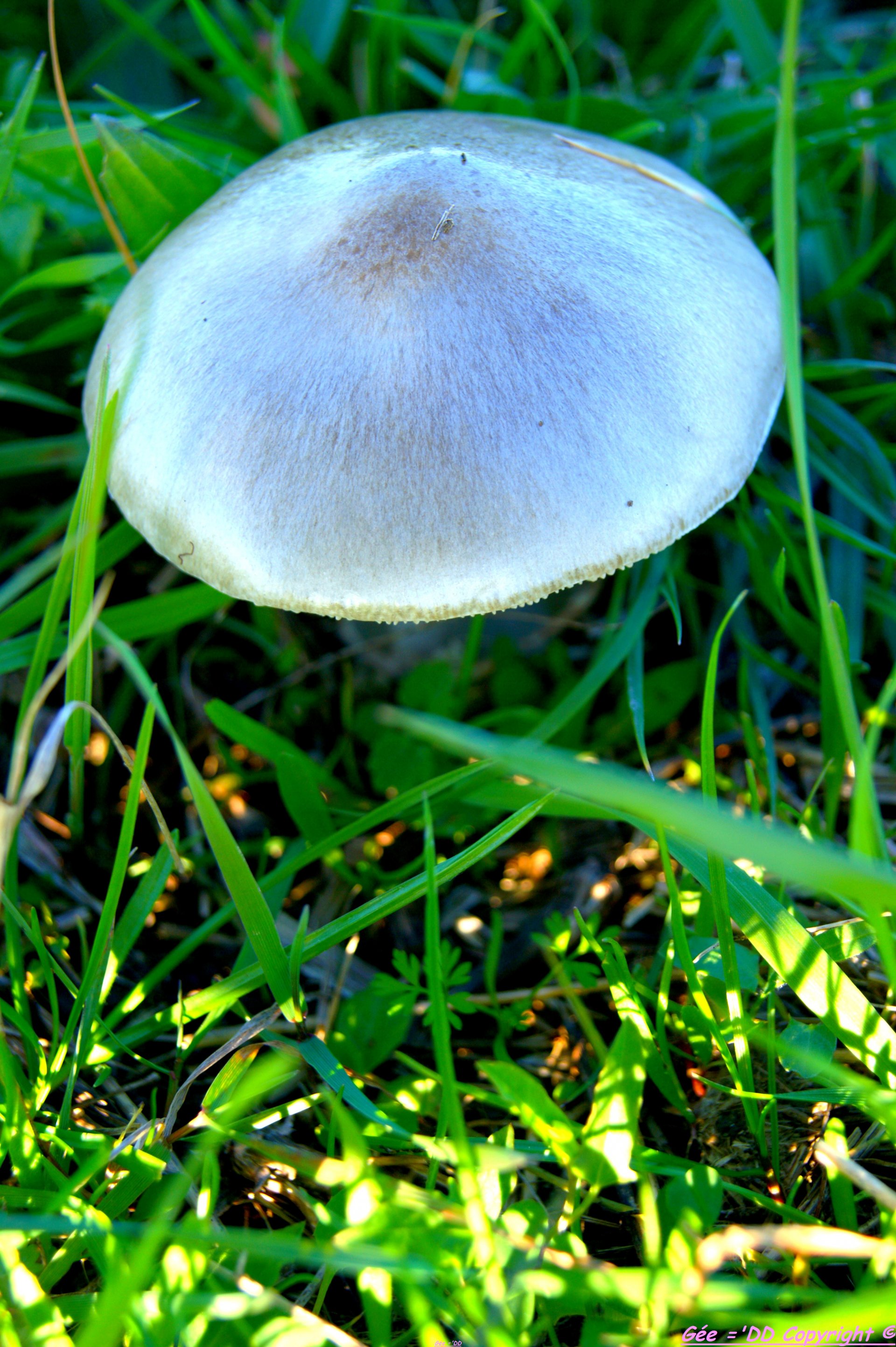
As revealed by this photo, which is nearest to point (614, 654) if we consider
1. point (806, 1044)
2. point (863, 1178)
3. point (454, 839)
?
point (454, 839)

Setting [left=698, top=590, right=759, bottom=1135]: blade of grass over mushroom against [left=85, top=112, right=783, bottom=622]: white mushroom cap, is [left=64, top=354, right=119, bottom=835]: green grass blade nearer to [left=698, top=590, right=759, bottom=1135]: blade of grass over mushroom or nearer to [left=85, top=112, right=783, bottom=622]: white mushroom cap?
[left=85, top=112, right=783, bottom=622]: white mushroom cap

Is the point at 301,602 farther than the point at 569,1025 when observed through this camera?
No

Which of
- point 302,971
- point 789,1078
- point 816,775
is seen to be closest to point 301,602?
point 302,971

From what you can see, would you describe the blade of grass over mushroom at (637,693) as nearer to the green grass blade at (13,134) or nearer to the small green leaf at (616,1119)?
the small green leaf at (616,1119)

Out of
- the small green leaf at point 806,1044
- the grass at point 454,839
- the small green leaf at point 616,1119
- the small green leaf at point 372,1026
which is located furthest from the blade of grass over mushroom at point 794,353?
the small green leaf at point 372,1026

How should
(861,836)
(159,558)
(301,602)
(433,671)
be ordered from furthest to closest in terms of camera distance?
(159,558)
(433,671)
(301,602)
(861,836)

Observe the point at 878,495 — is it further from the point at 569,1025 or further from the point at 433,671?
the point at 569,1025
